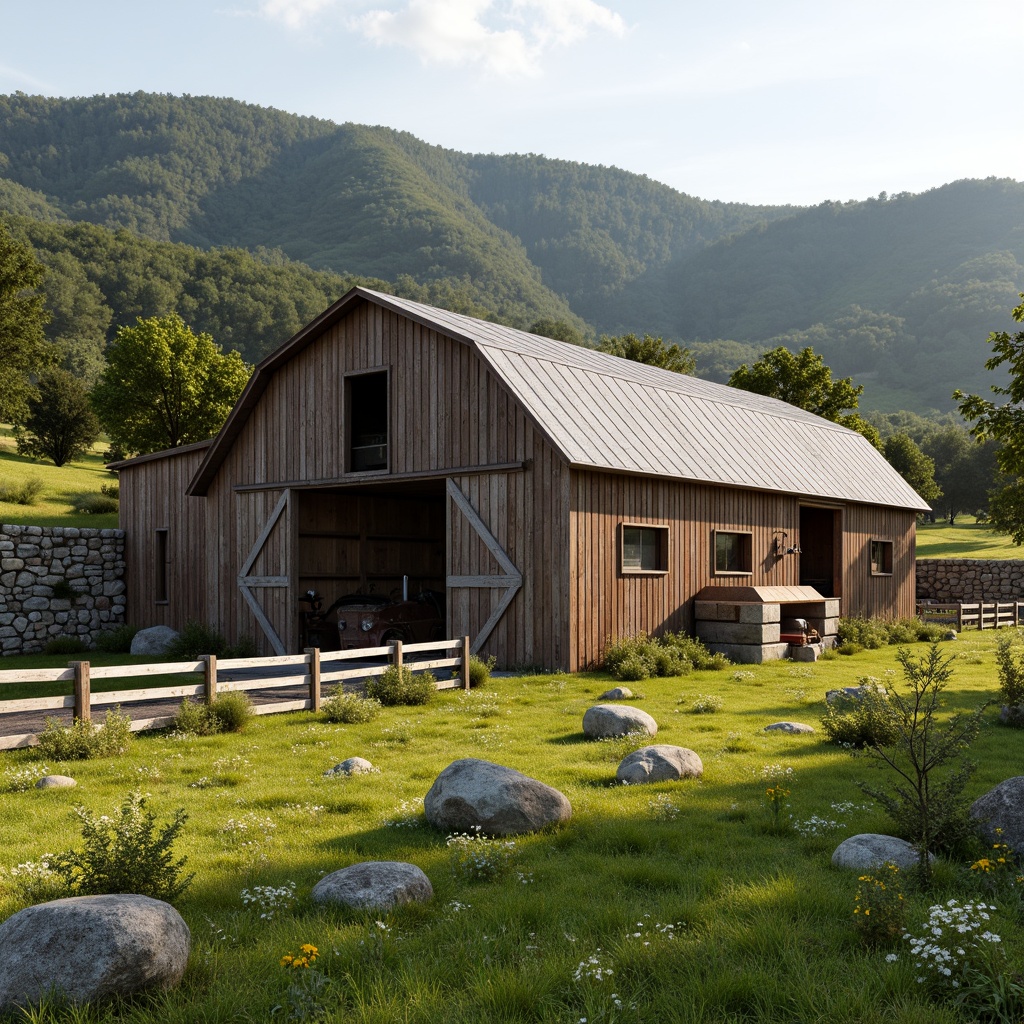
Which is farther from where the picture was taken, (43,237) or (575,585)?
(43,237)

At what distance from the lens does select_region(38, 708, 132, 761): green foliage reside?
10273mm

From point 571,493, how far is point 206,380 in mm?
28538

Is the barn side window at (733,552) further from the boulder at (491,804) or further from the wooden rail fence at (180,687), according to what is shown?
the boulder at (491,804)

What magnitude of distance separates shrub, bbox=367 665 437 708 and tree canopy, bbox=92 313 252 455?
29.1 metres

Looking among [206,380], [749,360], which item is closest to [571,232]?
[749,360]

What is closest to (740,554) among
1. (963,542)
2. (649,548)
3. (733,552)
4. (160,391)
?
(733,552)

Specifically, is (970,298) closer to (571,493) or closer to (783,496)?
(783,496)

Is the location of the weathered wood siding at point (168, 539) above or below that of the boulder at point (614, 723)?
above

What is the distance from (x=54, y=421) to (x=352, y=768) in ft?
135

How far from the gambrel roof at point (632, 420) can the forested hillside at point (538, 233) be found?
67.3m

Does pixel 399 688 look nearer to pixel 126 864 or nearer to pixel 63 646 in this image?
pixel 126 864

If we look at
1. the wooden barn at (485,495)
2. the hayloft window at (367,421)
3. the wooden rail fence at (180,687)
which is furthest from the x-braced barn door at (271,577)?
the wooden rail fence at (180,687)

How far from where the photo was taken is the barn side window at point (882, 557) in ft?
91.7

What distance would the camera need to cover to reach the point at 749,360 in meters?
118
